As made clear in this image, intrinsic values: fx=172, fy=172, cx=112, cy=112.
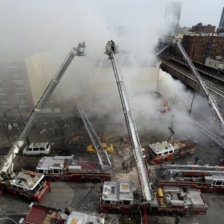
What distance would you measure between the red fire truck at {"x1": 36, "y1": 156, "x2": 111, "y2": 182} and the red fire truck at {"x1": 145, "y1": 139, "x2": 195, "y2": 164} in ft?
12.1

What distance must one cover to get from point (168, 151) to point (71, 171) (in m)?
6.69

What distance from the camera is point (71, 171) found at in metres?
10.5

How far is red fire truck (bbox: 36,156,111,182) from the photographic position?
10.4 m

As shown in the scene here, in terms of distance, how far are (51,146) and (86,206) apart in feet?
21.1

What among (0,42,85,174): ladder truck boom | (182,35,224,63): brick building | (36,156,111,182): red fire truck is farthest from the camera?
(182,35,224,63): brick building

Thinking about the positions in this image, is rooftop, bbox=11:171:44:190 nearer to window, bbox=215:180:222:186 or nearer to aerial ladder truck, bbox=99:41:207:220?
aerial ladder truck, bbox=99:41:207:220

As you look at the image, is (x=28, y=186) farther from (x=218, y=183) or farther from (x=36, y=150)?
(x=218, y=183)

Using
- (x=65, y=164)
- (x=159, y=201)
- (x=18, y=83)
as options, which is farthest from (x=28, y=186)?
(x=18, y=83)

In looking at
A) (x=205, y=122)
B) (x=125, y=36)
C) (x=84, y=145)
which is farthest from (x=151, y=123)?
(x=125, y=36)

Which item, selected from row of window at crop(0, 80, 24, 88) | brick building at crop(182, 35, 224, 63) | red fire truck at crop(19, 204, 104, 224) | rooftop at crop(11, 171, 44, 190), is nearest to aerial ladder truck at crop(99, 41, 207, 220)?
red fire truck at crop(19, 204, 104, 224)

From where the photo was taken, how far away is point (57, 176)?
10.7m

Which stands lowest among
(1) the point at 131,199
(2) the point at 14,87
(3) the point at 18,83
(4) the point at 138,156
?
(1) the point at 131,199

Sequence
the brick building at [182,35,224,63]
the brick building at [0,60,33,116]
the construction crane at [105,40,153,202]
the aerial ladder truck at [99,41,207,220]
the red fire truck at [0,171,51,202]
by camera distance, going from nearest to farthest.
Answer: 1. the construction crane at [105,40,153,202]
2. the aerial ladder truck at [99,41,207,220]
3. the red fire truck at [0,171,51,202]
4. the brick building at [0,60,33,116]
5. the brick building at [182,35,224,63]

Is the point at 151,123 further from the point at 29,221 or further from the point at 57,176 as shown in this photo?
the point at 29,221
